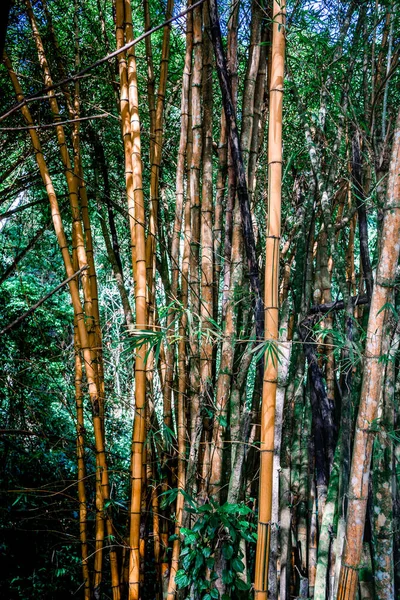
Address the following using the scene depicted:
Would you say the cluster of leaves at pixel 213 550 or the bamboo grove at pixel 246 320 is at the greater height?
the bamboo grove at pixel 246 320

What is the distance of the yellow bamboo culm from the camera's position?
1.42 metres

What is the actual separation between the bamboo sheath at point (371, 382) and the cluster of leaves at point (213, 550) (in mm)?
430

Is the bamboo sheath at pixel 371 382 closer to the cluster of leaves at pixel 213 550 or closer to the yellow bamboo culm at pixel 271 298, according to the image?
the yellow bamboo culm at pixel 271 298

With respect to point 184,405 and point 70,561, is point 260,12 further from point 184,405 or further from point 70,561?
point 70,561

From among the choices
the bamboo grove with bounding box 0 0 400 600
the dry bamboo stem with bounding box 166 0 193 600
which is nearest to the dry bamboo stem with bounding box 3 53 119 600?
the bamboo grove with bounding box 0 0 400 600

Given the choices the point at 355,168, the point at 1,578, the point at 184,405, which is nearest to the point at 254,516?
the point at 184,405

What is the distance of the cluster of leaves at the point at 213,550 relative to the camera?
1.76 meters

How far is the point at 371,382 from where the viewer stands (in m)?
1.41

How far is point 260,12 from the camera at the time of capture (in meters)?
2.00

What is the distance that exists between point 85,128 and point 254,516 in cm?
235

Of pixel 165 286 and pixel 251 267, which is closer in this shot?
pixel 251 267

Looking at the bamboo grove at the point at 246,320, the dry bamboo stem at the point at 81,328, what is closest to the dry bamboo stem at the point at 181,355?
the bamboo grove at the point at 246,320

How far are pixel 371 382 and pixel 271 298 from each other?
361 mm

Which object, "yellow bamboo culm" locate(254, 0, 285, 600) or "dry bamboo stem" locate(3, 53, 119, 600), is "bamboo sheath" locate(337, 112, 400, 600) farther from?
"dry bamboo stem" locate(3, 53, 119, 600)
